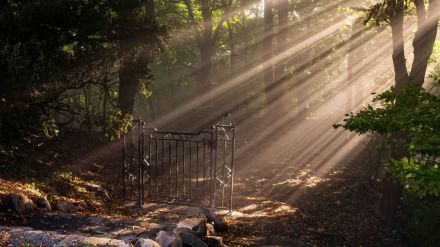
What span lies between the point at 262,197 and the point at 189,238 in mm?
7127

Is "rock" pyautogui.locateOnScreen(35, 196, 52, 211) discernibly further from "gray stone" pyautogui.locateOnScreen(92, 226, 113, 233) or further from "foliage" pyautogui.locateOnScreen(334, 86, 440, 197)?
"foliage" pyautogui.locateOnScreen(334, 86, 440, 197)

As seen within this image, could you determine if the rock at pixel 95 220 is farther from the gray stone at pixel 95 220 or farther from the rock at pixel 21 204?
the rock at pixel 21 204

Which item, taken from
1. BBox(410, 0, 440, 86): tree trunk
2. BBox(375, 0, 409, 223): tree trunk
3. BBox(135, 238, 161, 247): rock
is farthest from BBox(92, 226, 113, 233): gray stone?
BBox(410, 0, 440, 86): tree trunk

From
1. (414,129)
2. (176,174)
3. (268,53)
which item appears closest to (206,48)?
(268,53)

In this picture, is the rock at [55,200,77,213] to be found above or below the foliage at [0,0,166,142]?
below

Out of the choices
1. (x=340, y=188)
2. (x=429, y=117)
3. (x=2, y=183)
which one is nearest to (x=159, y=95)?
(x=340, y=188)

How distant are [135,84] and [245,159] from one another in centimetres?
766

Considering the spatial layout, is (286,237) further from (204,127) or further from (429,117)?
(204,127)

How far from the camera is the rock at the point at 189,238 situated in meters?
6.54

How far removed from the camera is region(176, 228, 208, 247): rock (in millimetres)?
6535

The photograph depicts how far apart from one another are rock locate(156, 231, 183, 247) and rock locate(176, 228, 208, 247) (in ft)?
1.20

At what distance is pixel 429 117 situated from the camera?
503 cm

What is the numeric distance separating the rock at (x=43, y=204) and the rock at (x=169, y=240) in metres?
3.25

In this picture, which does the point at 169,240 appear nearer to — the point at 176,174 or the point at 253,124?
the point at 176,174
